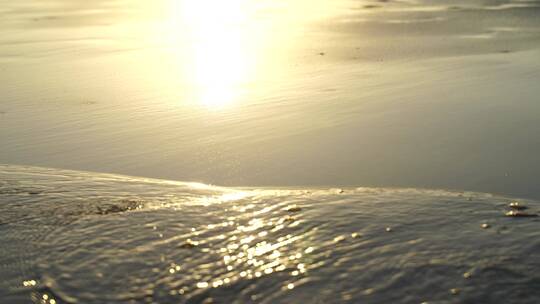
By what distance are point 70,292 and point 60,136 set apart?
358 cm

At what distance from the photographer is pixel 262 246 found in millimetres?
3830

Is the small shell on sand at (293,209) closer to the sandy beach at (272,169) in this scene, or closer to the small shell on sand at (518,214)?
the sandy beach at (272,169)

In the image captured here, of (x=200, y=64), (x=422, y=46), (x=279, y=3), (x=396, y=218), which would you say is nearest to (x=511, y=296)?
(x=396, y=218)

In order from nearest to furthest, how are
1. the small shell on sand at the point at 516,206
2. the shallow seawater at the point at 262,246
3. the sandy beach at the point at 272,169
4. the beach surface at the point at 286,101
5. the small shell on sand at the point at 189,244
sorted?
the shallow seawater at the point at 262,246 < the sandy beach at the point at 272,169 < the small shell on sand at the point at 189,244 < the small shell on sand at the point at 516,206 < the beach surface at the point at 286,101

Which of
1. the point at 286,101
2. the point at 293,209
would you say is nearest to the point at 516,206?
the point at 293,209

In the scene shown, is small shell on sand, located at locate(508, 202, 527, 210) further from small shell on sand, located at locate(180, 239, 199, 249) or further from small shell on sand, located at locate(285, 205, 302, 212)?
small shell on sand, located at locate(180, 239, 199, 249)

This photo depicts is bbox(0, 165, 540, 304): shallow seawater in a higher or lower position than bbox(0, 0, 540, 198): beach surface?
lower

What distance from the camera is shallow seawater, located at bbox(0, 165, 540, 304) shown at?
3324 mm

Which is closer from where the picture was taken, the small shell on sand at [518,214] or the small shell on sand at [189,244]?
the small shell on sand at [189,244]

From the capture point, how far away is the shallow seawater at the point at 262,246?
332 centimetres

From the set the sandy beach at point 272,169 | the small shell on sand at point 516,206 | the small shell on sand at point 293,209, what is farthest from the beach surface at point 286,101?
the small shell on sand at point 293,209

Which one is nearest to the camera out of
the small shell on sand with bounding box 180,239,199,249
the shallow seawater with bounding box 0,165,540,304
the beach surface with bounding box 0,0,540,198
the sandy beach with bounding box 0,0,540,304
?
the shallow seawater with bounding box 0,165,540,304

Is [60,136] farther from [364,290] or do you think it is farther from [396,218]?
[364,290]

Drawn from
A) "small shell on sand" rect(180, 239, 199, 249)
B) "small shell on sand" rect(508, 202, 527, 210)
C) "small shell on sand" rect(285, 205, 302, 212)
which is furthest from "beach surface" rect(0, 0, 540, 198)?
"small shell on sand" rect(180, 239, 199, 249)
